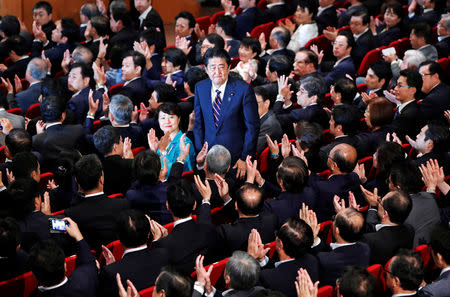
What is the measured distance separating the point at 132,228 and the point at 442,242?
1874 millimetres

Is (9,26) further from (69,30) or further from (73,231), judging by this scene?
(73,231)

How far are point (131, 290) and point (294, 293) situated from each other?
3.18 ft

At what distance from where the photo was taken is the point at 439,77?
6957 millimetres

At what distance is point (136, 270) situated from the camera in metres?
3.96

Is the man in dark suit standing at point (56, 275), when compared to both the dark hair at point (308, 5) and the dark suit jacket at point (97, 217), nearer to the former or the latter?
the dark suit jacket at point (97, 217)

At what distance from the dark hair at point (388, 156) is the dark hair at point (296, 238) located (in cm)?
139

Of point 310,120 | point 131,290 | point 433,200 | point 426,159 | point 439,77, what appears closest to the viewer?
point 131,290

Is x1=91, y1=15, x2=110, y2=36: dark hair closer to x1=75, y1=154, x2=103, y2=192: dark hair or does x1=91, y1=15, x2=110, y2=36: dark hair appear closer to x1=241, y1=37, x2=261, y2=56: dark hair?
x1=241, y1=37, x2=261, y2=56: dark hair

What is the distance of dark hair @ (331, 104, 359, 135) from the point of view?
5.79 metres

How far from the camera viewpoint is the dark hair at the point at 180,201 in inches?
170

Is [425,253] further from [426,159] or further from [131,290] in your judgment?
[131,290]

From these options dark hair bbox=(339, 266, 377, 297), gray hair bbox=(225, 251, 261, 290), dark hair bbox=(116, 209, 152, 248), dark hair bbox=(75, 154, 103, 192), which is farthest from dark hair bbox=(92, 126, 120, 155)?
dark hair bbox=(339, 266, 377, 297)

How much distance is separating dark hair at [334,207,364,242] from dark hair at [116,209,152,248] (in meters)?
1.19

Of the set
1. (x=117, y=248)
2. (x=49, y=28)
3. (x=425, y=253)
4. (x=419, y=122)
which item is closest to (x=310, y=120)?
(x=419, y=122)
